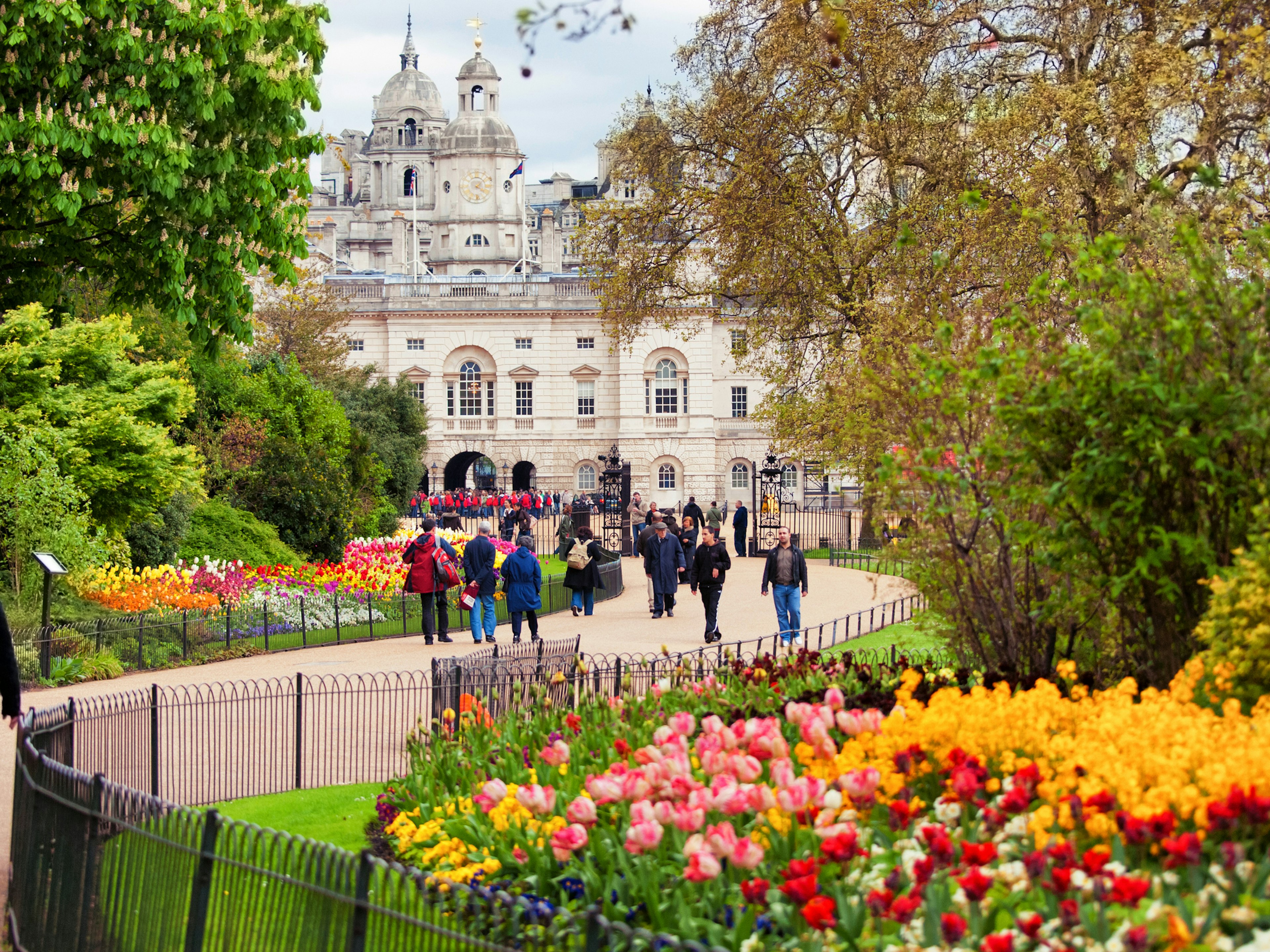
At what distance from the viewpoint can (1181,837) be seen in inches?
175

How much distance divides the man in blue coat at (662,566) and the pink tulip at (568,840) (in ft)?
44.0

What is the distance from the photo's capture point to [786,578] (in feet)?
53.6

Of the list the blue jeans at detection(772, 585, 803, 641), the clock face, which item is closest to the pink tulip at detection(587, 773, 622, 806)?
the blue jeans at detection(772, 585, 803, 641)

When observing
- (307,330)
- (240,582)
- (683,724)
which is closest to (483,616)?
(240,582)

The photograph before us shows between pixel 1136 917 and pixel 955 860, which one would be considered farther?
pixel 955 860

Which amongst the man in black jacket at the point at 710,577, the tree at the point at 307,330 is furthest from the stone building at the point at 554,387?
the man in black jacket at the point at 710,577

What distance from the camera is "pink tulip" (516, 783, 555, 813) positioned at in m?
5.85

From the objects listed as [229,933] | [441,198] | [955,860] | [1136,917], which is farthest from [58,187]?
[441,198]

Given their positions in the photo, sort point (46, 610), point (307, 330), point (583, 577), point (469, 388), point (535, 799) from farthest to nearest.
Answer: point (469, 388) → point (307, 330) → point (583, 577) → point (46, 610) → point (535, 799)

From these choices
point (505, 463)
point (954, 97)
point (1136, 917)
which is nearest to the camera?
point (1136, 917)

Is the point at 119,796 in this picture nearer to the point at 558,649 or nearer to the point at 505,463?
the point at 558,649

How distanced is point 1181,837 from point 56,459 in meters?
15.2

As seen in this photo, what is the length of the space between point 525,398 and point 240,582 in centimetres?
4151

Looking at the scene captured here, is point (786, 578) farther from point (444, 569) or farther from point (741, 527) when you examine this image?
point (741, 527)
